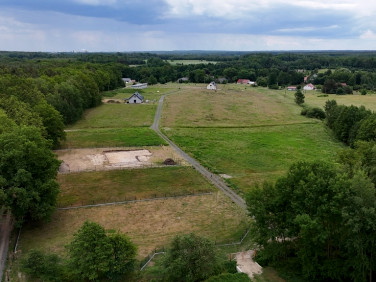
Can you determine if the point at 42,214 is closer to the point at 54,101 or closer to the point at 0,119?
the point at 0,119

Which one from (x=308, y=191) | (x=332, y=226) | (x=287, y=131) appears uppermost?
(x=308, y=191)

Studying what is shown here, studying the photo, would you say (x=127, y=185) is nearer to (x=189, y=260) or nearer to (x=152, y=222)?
(x=152, y=222)

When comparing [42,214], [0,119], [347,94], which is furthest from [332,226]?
[347,94]

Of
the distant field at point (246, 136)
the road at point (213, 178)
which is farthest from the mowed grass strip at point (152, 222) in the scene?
the distant field at point (246, 136)

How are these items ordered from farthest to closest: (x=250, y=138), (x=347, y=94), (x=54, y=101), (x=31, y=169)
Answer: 1. (x=347, y=94)
2. (x=54, y=101)
3. (x=250, y=138)
4. (x=31, y=169)

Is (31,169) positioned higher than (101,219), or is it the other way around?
(31,169)

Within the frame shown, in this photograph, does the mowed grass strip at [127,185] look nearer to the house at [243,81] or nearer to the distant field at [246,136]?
the distant field at [246,136]

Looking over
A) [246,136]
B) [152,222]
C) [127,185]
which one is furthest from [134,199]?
[246,136]
